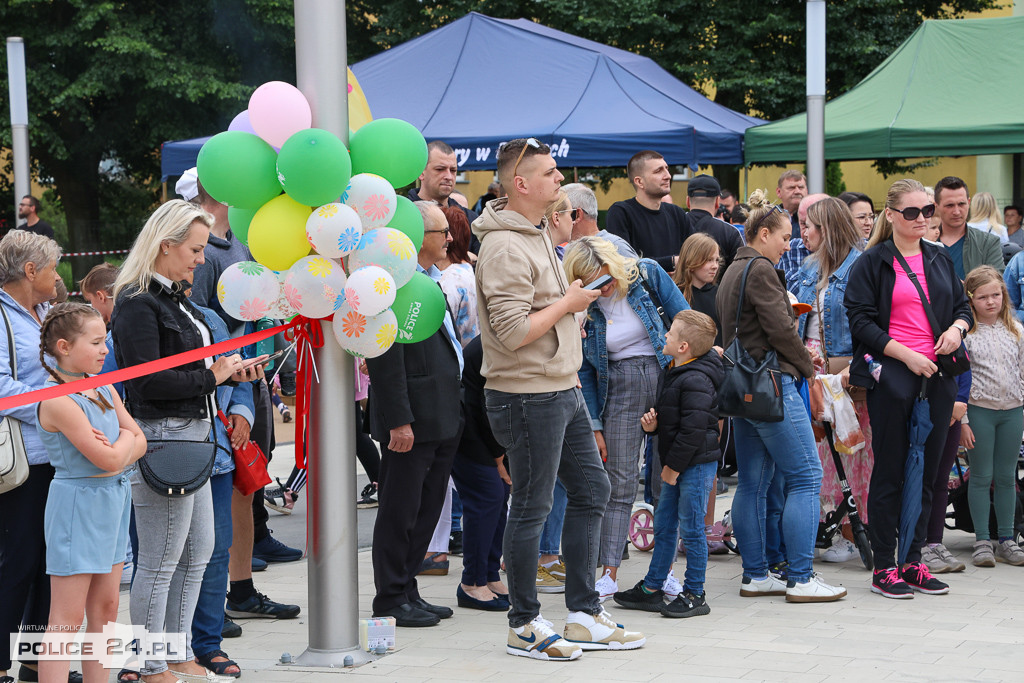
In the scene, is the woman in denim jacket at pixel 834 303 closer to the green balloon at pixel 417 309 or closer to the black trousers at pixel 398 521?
the black trousers at pixel 398 521

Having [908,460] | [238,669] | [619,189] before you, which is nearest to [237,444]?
[238,669]

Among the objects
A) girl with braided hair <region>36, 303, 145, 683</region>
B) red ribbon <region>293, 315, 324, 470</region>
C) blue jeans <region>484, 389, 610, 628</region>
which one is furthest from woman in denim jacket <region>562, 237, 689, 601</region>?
girl with braided hair <region>36, 303, 145, 683</region>

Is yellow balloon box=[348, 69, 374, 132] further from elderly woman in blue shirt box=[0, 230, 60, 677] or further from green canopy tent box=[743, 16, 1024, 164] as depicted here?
elderly woman in blue shirt box=[0, 230, 60, 677]

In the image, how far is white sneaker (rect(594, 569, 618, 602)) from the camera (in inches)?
238

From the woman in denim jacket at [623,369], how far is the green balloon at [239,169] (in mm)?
1934

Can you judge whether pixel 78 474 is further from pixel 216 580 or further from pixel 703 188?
pixel 703 188

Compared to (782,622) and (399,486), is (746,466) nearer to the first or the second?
(782,622)

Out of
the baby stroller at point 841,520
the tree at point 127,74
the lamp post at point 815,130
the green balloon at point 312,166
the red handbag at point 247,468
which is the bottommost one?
the baby stroller at point 841,520

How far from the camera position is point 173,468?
449 centimetres

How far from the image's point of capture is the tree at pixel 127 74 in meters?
23.6

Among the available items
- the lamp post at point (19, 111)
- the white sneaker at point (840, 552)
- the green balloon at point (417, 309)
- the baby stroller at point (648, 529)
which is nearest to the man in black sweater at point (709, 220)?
the baby stroller at point (648, 529)

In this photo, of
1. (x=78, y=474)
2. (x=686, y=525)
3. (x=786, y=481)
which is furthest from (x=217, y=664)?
(x=786, y=481)

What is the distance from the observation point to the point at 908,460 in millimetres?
6152

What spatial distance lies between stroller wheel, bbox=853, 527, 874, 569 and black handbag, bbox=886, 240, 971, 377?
46.4 inches
